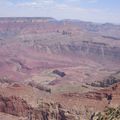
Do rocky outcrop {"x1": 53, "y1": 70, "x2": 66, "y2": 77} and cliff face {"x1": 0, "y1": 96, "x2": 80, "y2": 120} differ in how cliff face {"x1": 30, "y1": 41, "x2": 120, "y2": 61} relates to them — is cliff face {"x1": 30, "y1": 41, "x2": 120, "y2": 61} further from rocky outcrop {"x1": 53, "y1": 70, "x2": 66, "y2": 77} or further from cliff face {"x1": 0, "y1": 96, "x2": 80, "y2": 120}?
cliff face {"x1": 0, "y1": 96, "x2": 80, "y2": 120}

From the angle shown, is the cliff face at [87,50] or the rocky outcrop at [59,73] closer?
the rocky outcrop at [59,73]

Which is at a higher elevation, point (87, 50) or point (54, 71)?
point (87, 50)

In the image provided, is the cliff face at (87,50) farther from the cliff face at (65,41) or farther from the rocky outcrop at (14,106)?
the rocky outcrop at (14,106)

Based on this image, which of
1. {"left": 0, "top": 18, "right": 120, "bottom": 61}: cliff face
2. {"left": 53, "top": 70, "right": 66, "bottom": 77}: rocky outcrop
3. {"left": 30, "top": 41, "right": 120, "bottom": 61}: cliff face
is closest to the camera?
{"left": 53, "top": 70, "right": 66, "bottom": 77}: rocky outcrop

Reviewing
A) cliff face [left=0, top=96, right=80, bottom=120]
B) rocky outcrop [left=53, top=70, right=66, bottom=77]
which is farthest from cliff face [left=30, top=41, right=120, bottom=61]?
cliff face [left=0, top=96, right=80, bottom=120]

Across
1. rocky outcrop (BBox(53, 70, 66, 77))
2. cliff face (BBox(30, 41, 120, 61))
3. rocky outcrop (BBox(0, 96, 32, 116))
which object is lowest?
rocky outcrop (BBox(53, 70, 66, 77))

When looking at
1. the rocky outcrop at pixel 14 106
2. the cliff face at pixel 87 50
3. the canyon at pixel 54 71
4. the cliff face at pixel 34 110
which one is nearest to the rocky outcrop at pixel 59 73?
the canyon at pixel 54 71

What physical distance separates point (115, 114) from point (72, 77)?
256ft

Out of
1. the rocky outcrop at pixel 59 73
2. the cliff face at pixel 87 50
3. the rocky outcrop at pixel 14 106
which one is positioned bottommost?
the rocky outcrop at pixel 59 73

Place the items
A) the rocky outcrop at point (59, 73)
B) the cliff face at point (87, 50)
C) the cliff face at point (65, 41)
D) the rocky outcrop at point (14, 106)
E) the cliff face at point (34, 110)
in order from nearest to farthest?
the cliff face at point (34, 110) → the rocky outcrop at point (14, 106) → the rocky outcrop at point (59, 73) → the cliff face at point (87, 50) → the cliff face at point (65, 41)

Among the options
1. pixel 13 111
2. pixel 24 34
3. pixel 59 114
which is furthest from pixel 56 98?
pixel 24 34

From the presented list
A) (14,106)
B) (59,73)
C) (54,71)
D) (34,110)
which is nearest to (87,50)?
(54,71)

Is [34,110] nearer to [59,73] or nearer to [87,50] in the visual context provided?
[59,73]

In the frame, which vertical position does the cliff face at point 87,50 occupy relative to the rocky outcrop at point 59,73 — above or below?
above
